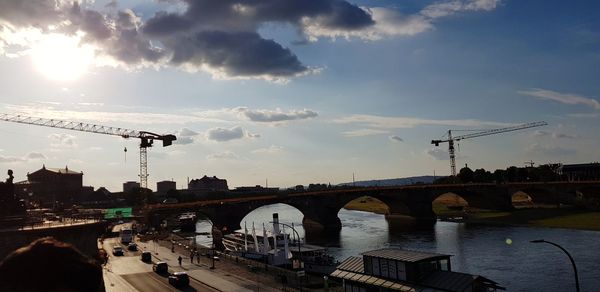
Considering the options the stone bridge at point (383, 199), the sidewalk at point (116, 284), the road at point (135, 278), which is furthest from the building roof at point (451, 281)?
the stone bridge at point (383, 199)

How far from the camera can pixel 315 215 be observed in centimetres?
16362

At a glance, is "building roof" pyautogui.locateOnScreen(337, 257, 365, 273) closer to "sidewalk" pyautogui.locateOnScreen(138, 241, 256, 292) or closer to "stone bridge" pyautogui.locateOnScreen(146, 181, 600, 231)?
"sidewalk" pyautogui.locateOnScreen(138, 241, 256, 292)

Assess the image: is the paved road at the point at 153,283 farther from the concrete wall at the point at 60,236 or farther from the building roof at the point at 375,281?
the building roof at the point at 375,281

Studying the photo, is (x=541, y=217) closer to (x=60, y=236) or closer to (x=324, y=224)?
(x=324, y=224)

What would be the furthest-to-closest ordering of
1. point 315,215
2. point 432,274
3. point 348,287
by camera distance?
point 315,215 → point 348,287 → point 432,274

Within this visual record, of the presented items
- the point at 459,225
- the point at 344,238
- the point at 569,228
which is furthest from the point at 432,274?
the point at 459,225

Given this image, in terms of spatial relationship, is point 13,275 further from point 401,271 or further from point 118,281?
point 118,281

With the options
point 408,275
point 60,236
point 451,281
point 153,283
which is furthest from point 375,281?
point 60,236

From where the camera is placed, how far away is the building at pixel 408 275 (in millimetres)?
42594

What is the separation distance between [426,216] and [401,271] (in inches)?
5109

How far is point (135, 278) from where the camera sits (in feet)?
220

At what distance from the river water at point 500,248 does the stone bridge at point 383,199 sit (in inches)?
384

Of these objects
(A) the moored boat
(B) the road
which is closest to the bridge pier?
(A) the moored boat

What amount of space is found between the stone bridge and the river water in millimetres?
9746
